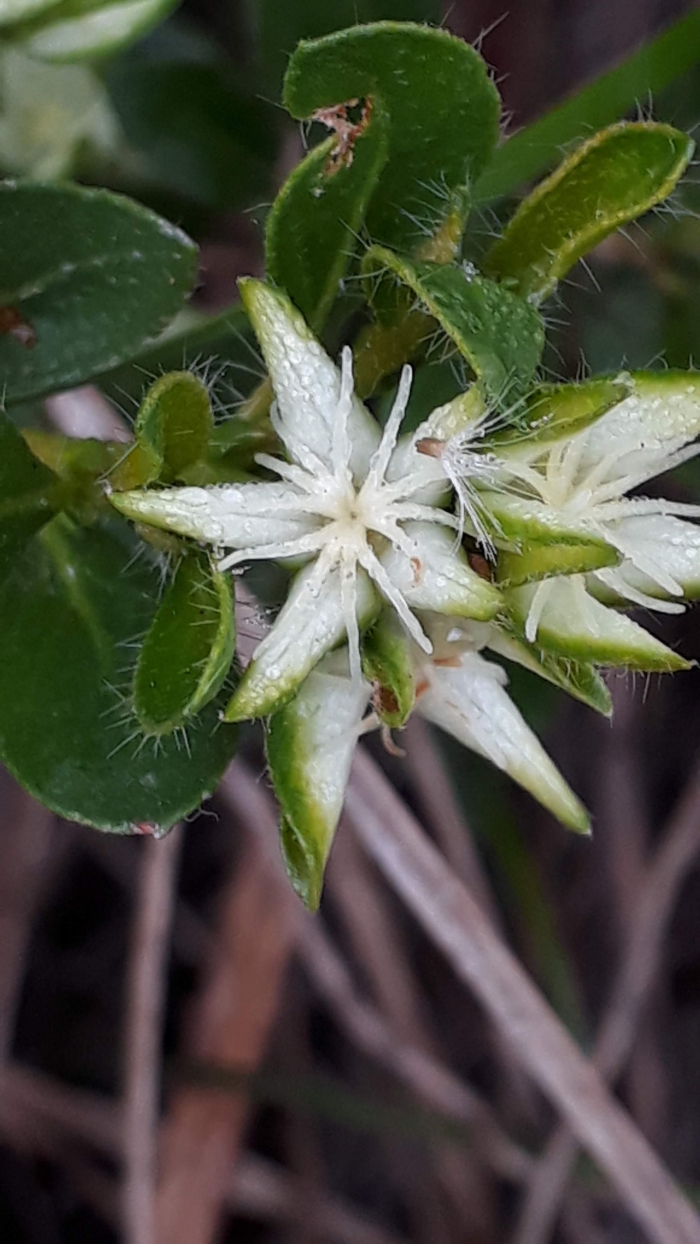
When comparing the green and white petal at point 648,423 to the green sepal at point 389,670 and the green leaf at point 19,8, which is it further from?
the green leaf at point 19,8

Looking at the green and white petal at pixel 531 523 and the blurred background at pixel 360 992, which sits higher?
the green and white petal at pixel 531 523

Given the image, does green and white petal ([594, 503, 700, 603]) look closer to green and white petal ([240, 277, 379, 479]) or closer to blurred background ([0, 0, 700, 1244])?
green and white petal ([240, 277, 379, 479])

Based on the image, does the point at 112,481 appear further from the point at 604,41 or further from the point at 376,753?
the point at 604,41

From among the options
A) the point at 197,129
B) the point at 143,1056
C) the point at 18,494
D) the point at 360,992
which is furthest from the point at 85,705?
the point at 360,992

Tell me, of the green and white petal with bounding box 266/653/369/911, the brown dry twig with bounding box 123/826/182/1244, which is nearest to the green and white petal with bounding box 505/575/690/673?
the green and white petal with bounding box 266/653/369/911

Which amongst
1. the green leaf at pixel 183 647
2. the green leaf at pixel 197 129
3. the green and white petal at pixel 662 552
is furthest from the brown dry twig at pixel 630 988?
the green leaf at pixel 183 647

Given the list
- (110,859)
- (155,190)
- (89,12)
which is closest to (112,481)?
(89,12)
